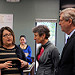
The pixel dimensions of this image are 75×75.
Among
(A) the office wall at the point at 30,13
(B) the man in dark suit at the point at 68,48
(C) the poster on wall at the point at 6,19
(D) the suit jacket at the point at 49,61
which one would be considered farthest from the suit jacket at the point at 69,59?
(C) the poster on wall at the point at 6,19

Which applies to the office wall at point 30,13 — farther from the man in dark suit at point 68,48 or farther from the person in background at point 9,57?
the man in dark suit at point 68,48

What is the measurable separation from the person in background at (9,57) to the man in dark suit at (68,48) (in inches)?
20.6

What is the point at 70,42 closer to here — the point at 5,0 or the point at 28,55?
the point at 28,55

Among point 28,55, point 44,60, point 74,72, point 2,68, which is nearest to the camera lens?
point 74,72

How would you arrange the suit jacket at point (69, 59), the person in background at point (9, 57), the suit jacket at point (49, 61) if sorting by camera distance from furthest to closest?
the suit jacket at point (49, 61), the person in background at point (9, 57), the suit jacket at point (69, 59)

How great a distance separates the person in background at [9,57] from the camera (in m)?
→ 1.50

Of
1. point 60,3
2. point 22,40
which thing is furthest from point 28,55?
point 60,3

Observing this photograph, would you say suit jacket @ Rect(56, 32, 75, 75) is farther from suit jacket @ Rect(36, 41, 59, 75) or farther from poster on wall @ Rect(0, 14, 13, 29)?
poster on wall @ Rect(0, 14, 13, 29)

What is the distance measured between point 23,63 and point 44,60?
1.00 feet

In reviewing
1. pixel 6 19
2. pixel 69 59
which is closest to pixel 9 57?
pixel 69 59

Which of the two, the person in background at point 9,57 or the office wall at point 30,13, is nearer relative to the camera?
the person in background at point 9,57

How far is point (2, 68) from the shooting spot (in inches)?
58.0

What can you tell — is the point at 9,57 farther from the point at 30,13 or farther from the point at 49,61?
the point at 30,13

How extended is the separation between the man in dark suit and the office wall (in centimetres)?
348
